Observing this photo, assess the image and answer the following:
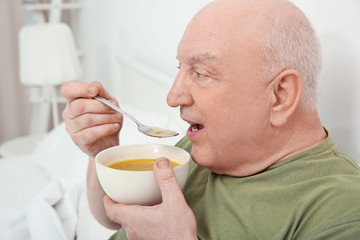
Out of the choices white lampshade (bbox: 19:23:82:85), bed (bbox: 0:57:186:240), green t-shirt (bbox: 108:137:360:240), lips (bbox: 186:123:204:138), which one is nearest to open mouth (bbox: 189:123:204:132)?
lips (bbox: 186:123:204:138)

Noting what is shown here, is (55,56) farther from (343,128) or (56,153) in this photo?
(343,128)

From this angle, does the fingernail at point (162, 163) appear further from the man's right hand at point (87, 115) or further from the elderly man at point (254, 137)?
the man's right hand at point (87, 115)

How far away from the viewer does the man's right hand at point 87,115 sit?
95cm

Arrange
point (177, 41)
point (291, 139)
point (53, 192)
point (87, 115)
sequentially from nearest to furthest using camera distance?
point (291, 139)
point (87, 115)
point (53, 192)
point (177, 41)

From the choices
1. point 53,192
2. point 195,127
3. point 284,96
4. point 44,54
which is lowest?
point 53,192

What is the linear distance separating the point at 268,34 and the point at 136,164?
375 millimetres

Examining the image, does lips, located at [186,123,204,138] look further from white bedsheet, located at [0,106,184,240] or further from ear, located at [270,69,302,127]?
white bedsheet, located at [0,106,184,240]

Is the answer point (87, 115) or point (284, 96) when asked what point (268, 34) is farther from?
point (87, 115)

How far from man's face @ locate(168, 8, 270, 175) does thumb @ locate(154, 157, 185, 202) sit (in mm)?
131

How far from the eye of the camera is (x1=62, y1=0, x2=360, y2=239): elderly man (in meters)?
0.74

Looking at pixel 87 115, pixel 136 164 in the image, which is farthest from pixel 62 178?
pixel 136 164

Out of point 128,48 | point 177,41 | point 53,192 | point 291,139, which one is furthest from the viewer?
point 128,48

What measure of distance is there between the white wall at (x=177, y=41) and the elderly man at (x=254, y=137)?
18 cm

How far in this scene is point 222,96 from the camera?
79 cm
